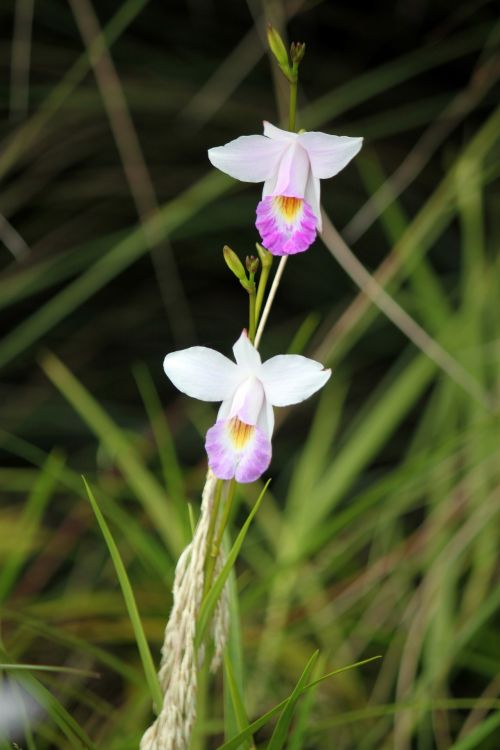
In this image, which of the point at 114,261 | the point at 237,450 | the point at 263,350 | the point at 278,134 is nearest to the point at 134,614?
the point at 237,450

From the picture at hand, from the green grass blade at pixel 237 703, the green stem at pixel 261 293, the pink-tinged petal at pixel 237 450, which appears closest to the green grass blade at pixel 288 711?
the green grass blade at pixel 237 703

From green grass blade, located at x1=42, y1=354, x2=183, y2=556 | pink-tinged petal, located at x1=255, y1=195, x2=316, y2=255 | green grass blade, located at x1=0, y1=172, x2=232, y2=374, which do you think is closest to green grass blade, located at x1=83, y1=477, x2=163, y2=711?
pink-tinged petal, located at x1=255, y1=195, x2=316, y2=255

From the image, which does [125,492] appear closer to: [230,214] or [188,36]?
[230,214]

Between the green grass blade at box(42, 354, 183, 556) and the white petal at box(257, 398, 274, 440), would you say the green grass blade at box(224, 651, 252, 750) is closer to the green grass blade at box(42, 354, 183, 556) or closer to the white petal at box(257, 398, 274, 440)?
the white petal at box(257, 398, 274, 440)

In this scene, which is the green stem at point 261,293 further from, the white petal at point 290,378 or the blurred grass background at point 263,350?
the blurred grass background at point 263,350

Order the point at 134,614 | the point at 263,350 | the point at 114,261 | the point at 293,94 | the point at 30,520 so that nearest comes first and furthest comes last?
the point at 293,94, the point at 134,614, the point at 30,520, the point at 114,261, the point at 263,350

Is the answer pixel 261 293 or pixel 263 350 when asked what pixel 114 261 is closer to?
pixel 263 350
